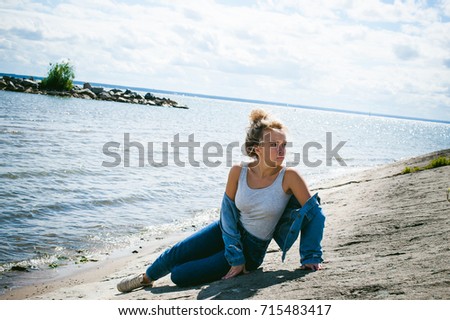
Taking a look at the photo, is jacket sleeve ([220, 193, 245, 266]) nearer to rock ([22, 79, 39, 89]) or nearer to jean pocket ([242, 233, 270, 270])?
jean pocket ([242, 233, 270, 270])

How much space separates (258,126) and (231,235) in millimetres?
1156

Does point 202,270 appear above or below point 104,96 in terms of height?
below

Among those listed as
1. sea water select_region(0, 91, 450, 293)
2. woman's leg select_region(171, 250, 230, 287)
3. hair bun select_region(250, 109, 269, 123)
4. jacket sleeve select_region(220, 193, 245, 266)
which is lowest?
sea water select_region(0, 91, 450, 293)

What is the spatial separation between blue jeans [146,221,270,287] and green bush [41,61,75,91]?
7370 cm

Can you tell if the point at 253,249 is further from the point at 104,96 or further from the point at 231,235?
the point at 104,96

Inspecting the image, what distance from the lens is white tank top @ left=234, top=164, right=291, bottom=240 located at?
4.13 meters

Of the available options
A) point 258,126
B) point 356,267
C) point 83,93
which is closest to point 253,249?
point 356,267

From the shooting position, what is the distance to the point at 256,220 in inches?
168

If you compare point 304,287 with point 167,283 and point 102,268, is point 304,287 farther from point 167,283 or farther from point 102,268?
point 102,268

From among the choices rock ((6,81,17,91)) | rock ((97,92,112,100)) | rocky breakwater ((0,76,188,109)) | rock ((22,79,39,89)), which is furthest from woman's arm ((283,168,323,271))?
rock ((97,92,112,100))

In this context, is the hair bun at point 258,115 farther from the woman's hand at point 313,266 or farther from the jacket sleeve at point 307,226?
the woman's hand at point 313,266

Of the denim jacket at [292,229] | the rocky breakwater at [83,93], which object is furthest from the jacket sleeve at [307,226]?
the rocky breakwater at [83,93]

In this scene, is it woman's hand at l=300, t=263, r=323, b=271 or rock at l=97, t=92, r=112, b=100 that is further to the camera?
rock at l=97, t=92, r=112, b=100
